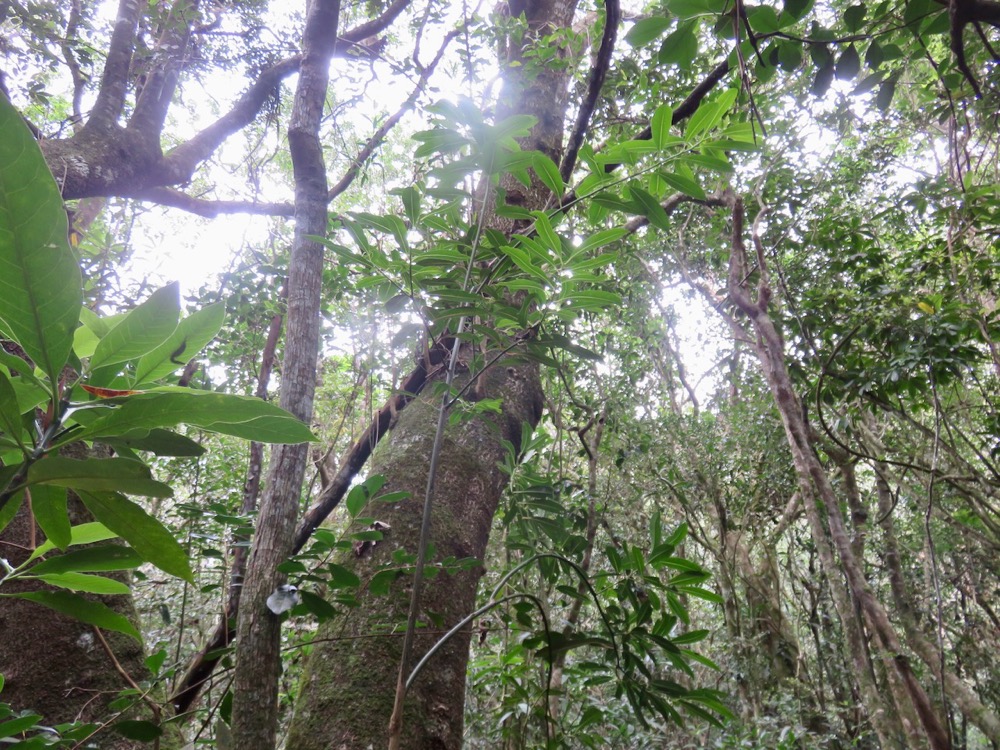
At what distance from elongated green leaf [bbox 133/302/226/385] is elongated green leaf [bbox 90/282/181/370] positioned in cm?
1

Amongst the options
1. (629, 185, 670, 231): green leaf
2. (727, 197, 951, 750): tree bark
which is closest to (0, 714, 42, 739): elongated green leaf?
(629, 185, 670, 231): green leaf

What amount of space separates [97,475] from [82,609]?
6.6 inches

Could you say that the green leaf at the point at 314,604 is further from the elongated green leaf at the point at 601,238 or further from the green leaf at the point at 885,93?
the green leaf at the point at 885,93

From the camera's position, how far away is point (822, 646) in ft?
16.3

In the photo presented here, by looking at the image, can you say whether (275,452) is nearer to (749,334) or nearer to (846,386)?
(846,386)

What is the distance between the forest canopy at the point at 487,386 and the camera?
0.51m

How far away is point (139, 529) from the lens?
43 cm

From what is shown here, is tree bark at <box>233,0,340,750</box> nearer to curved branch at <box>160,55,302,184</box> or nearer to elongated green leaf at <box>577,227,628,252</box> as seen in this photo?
elongated green leaf at <box>577,227,628,252</box>

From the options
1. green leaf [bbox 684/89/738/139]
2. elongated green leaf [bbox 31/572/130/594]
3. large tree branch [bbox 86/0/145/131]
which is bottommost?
elongated green leaf [bbox 31/572/130/594]

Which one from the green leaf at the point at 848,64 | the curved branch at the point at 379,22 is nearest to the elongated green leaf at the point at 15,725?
the green leaf at the point at 848,64

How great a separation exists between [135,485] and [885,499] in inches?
193

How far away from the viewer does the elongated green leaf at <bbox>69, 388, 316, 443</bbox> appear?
0.39 meters

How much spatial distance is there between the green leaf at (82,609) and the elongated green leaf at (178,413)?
0.50 feet

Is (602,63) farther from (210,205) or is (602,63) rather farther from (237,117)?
(210,205)
